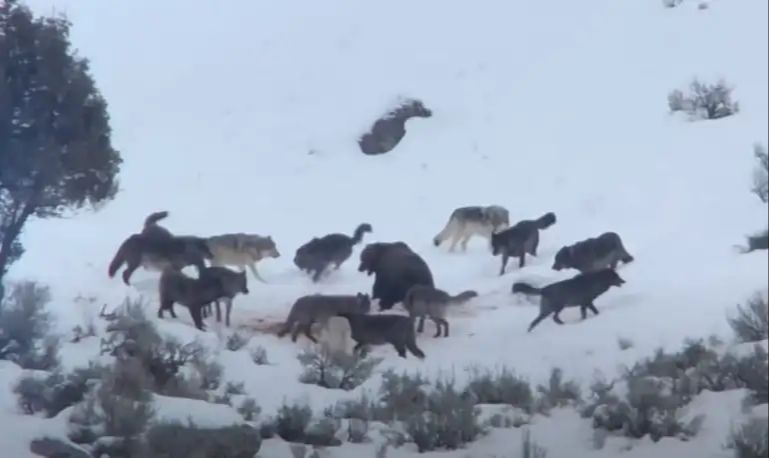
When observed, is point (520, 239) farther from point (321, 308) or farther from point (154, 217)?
point (154, 217)

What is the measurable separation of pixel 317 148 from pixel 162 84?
0.46 metres

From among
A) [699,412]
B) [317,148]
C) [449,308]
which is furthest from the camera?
[317,148]

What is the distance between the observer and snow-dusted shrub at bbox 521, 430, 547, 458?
300 cm

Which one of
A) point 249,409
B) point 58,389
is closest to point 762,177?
point 249,409

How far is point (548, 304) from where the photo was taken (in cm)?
303

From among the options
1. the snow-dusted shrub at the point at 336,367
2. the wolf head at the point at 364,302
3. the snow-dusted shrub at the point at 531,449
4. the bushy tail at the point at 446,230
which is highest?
the bushy tail at the point at 446,230

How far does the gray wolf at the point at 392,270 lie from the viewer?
314cm

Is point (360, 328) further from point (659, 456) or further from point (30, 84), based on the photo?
point (30, 84)

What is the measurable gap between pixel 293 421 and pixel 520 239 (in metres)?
0.70

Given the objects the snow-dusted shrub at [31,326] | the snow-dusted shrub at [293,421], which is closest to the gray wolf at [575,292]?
the snow-dusted shrub at [293,421]

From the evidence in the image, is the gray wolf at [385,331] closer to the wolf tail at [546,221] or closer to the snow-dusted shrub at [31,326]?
the wolf tail at [546,221]

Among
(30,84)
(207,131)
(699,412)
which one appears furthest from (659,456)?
(30,84)

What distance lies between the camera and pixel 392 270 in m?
3.16

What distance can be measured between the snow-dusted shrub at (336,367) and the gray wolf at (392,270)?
0.47 ft
